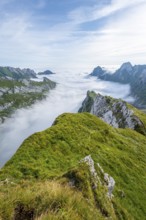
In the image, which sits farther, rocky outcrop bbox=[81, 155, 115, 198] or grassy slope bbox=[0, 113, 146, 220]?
grassy slope bbox=[0, 113, 146, 220]

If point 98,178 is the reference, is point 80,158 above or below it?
below

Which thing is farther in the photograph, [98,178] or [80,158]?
[80,158]

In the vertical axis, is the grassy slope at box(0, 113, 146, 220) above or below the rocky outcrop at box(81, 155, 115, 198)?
below

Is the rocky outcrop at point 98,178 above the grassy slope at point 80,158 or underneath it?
above

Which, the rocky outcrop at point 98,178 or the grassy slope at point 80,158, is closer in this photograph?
the rocky outcrop at point 98,178

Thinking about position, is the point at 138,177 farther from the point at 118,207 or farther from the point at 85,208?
the point at 85,208

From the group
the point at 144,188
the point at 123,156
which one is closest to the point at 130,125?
the point at 123,156

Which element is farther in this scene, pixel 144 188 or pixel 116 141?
pixel 116 141

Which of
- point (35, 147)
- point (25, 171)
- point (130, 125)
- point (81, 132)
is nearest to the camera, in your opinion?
point (25, 171)
